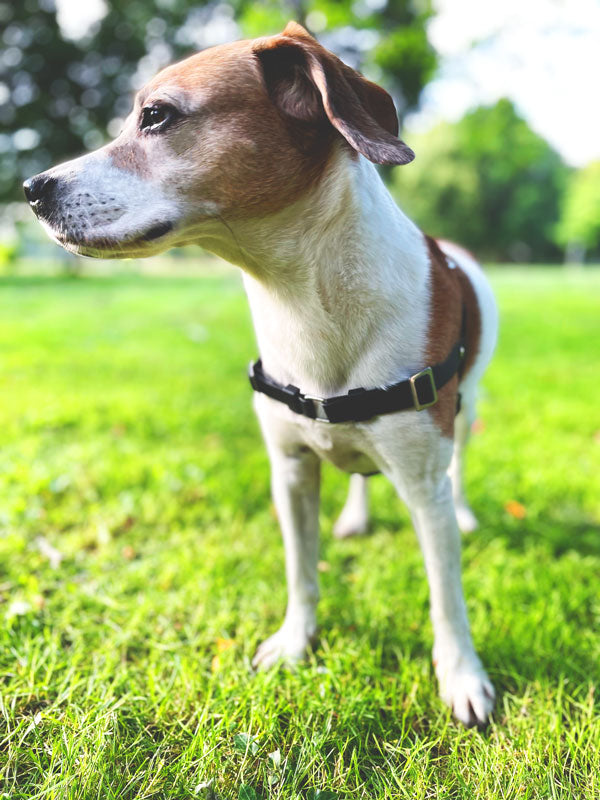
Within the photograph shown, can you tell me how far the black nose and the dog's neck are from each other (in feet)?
1.56

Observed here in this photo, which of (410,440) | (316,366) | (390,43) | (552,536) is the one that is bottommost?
(552,536)

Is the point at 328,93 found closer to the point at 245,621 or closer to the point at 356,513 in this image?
the point at 245,621

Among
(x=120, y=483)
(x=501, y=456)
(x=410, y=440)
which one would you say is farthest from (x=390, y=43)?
(x=410, y=440)

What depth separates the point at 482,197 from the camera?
40125mm

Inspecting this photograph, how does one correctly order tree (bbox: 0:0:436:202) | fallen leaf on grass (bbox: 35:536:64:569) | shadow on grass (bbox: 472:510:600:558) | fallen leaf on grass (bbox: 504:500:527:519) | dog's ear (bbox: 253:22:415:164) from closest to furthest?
1. dog's ear (bbox: 253:22:415:164)
2. fallen leaf on grass (bbox: 35:536:64:569)
3. shadow on grass (bbox: 472:510:600:558)
4. fallen leaf on grass (bbox: 504:500:527:519)
5. tree (bbox: 0:0:436:202)

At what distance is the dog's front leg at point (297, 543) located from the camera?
6.65ft

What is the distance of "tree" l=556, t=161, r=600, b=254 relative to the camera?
4400cm

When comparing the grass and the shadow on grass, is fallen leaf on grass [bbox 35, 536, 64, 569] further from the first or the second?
the shadow on grass

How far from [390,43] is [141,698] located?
1333 cm

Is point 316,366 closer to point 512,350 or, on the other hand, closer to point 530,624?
point 530,624

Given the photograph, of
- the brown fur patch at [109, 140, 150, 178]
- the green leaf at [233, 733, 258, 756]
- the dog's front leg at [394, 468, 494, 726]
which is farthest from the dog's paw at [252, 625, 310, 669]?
the brown fur patch at [109, 140, 150, 178]

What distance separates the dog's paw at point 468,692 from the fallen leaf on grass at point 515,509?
1293mm

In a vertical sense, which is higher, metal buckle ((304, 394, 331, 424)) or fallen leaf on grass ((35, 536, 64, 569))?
metal buckle ((304, 394, 331, 424))

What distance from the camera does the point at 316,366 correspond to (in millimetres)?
1703
